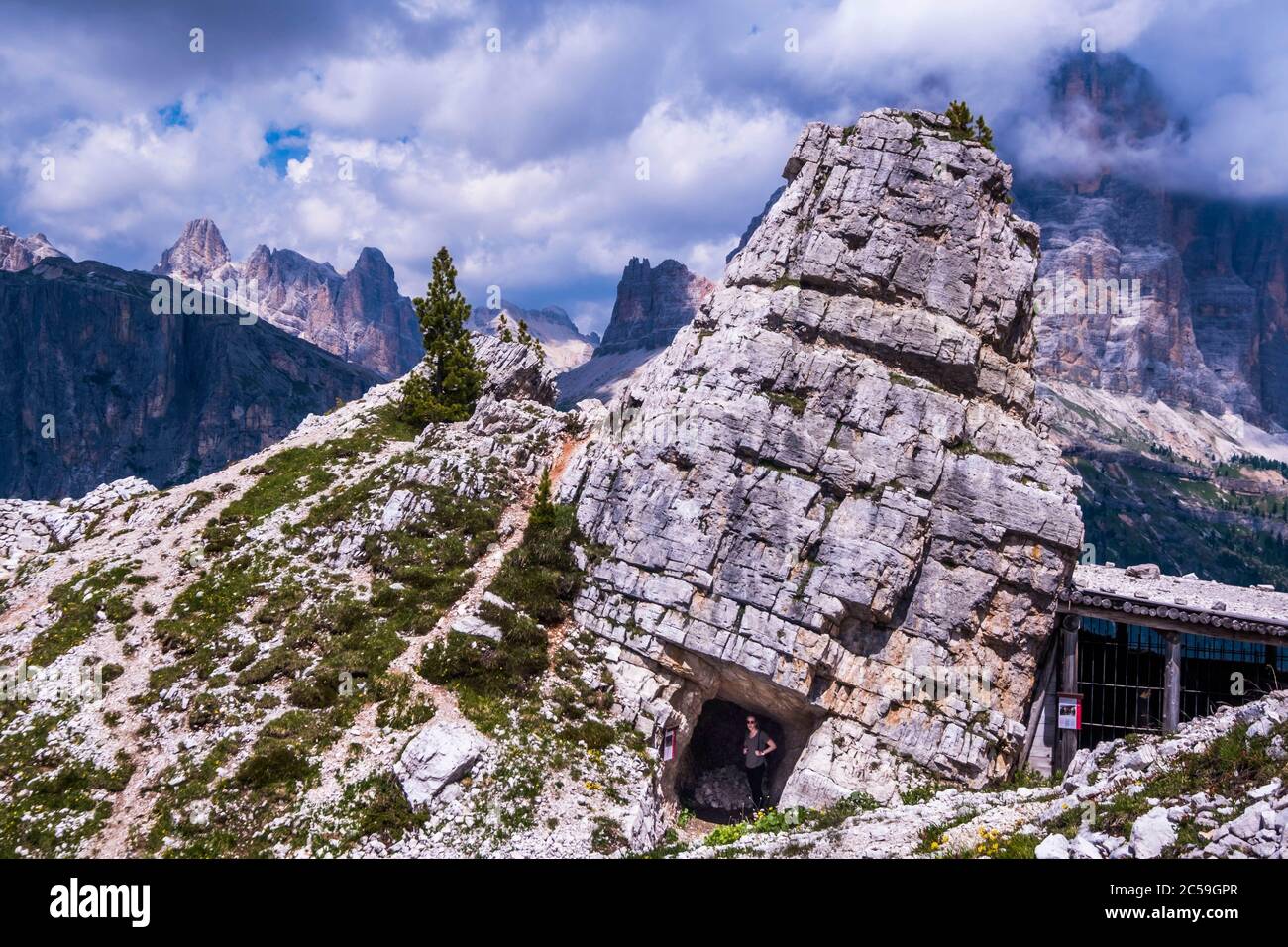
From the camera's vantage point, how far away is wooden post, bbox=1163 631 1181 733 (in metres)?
40.8

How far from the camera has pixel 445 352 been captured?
59.1 metres

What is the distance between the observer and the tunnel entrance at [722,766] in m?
40.3

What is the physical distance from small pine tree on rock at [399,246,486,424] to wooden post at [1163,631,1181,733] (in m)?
42.7

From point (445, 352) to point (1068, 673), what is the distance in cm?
4267

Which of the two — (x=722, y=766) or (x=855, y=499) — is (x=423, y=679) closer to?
(x=722, y=766)

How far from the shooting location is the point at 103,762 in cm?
3169

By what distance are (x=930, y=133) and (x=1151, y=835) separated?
42099mm

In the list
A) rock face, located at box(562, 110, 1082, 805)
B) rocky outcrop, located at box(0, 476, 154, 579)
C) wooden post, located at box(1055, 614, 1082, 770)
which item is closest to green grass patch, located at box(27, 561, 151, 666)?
rocky outcrop, located at box(0, 476, 154, 579)

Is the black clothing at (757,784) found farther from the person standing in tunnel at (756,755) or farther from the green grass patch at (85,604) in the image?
the green grass patch at (85,604)

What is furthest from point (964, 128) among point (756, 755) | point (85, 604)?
point (85, 604)

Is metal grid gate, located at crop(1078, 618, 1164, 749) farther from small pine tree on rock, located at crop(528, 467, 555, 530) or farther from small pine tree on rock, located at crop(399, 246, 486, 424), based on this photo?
small pine tree on rock, located at crop(399, 246, 486, 424)

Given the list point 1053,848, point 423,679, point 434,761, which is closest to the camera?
point 1053,848
